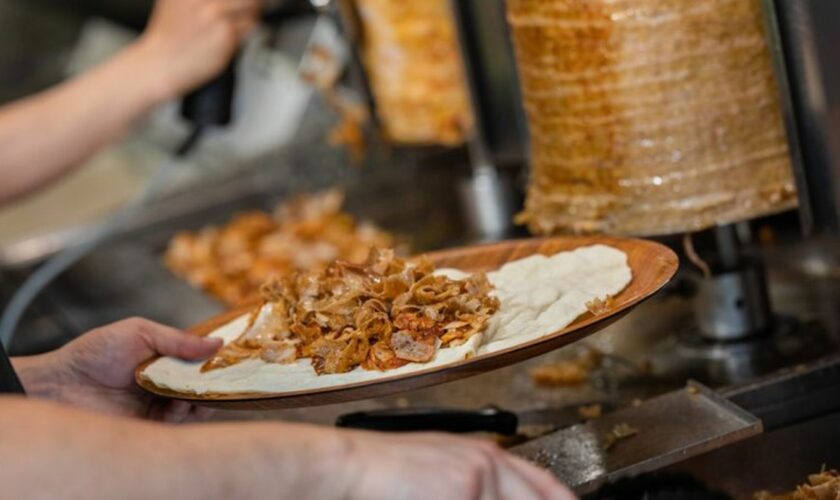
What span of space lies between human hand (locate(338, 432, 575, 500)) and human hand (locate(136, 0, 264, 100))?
190 cm

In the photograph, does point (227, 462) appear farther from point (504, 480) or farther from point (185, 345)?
point (185, 345)

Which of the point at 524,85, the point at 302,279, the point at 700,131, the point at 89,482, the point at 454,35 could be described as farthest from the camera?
the point at 454,35

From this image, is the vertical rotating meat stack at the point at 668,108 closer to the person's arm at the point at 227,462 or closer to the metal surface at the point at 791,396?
the metal surface at the point at 791,396

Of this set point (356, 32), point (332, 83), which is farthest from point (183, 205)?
point (356, 32)

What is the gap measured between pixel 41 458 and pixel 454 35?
1.71 m

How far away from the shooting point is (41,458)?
35.0 inches

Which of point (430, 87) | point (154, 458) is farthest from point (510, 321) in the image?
point (430, 87)

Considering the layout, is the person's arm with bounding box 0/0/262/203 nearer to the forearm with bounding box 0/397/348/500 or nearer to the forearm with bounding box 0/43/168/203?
the forearm with bounding box 0/43/168/203

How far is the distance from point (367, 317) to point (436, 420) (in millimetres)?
282

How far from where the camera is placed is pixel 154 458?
2.98 ft

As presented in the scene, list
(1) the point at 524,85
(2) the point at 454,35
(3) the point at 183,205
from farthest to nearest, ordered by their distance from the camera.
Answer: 1. (3) the point at 183,205
2. (2) the point at 454,35
3. (1) the point at 524,85

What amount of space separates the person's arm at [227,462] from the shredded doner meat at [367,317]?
28 centimetres

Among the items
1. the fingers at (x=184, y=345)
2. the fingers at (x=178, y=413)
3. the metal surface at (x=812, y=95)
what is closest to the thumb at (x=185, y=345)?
the fingers at (x=184, y=345)

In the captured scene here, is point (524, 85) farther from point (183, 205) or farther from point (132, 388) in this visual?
point (183, 205)
